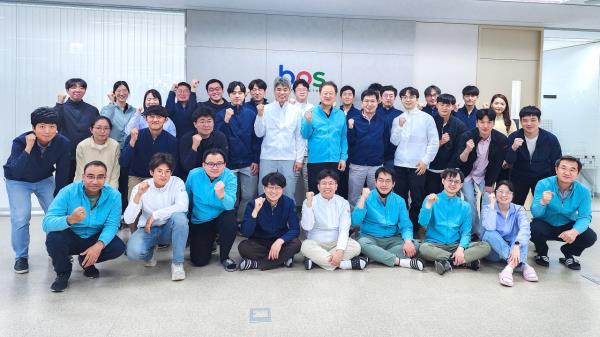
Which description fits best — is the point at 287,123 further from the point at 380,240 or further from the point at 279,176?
the point at 380,240

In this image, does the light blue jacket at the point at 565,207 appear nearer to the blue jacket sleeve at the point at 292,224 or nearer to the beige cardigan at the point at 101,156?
the blue jacket sleeve at the point at 292,224

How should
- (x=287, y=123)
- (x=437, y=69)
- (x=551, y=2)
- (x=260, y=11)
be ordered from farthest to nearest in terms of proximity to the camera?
(x=437, y=69) < (x=260, y=11) < (x=551, y=2) < (x=287, y=123)

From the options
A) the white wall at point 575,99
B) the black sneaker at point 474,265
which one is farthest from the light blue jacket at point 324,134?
the white wall at point 575,99

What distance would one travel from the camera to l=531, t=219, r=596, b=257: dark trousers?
393 centimetres

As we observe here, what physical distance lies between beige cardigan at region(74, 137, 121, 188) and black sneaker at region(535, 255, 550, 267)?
3.77 m

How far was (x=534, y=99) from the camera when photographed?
667cm

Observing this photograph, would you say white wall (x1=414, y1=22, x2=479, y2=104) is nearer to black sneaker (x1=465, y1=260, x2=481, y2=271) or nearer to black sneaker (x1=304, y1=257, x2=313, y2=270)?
black sneaker (x1=465, y1=260, x2=481, y2=271)

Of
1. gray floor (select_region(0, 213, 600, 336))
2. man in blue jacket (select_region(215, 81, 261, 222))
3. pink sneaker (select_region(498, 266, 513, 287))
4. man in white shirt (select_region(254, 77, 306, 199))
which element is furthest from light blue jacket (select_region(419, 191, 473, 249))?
man in blue jacket (select_region(215, 81, 261, 222))

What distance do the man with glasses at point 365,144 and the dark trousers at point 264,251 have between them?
1120mm

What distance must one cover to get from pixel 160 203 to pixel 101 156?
0.77 meters

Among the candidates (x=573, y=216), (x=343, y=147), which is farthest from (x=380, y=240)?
(x=573, y=216)

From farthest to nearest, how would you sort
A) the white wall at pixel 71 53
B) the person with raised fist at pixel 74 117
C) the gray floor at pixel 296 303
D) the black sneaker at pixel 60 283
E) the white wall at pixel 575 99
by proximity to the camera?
the white wall at pixel 575 99, the white wall at pixel 71 53, the person with raised fist at pixel 74 117, the black sneaker at pixel 60 283, the gray floor at pixel 296 303

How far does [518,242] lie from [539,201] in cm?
50

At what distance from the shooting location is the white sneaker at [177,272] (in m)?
3.44
